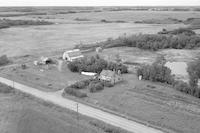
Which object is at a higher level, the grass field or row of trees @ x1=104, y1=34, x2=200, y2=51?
row of trees @ x1=104, y1=34, x2=200, y2=51

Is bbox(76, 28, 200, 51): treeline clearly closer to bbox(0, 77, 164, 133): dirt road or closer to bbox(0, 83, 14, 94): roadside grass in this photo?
bbox(0, 83, 14, 94): roadside grass

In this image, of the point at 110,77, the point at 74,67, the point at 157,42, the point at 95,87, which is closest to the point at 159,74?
the point at 110,77

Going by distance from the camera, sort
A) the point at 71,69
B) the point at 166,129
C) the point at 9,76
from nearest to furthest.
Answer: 1. the point at 166,129
2. the point at 9,76
3. the point at 71,69

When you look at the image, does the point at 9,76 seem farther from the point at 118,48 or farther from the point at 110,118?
the point at 118,48

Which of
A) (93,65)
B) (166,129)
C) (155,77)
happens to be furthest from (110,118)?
(93,65)

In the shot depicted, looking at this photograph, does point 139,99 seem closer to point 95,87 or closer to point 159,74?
point 95,87

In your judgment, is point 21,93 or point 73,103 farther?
point 21,93

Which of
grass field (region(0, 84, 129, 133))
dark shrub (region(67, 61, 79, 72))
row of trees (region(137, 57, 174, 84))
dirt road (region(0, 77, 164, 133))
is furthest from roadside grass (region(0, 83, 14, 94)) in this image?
row of trees (region(137, 57, 174, 84))

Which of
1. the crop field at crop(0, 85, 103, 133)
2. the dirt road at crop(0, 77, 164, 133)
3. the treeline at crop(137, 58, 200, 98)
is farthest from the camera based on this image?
the treeline at crop(137, 58, 200, 98)

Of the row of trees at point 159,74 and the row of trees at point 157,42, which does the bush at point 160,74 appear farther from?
the row of trees at point 157,42
